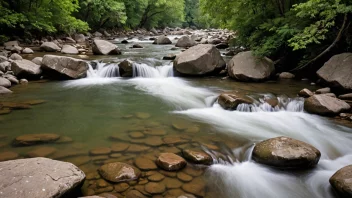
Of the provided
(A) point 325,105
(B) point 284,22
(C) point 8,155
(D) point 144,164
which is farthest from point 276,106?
(C) point 8,155

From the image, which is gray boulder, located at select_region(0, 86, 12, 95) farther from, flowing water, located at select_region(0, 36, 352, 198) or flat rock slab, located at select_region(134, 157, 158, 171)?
flat rock slab, located at select_region(134, 157, 158, 171)

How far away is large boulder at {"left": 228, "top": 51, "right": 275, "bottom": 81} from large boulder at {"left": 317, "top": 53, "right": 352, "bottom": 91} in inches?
59.3

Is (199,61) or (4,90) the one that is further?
(199,61)

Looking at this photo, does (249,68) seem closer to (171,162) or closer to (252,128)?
(252,128)

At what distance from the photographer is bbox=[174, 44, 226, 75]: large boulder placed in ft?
28.0

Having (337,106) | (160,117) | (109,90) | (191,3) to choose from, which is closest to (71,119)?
(160,117)

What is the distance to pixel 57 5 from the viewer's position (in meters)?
14.8

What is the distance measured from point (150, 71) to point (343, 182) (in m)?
7.19

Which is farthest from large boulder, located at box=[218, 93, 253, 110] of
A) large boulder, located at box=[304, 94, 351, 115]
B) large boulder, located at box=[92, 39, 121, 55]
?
large boulder, located at box=[92, 39, 121, 55]

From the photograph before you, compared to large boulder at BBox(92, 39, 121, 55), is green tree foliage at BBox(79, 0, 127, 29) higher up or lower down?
higher up

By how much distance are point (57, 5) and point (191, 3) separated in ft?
163

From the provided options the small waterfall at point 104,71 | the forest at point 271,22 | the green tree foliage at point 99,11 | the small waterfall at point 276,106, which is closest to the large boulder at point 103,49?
the small waterfall at point 104,71

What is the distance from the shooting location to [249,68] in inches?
323

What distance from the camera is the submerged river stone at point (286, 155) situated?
3529 millimetres
